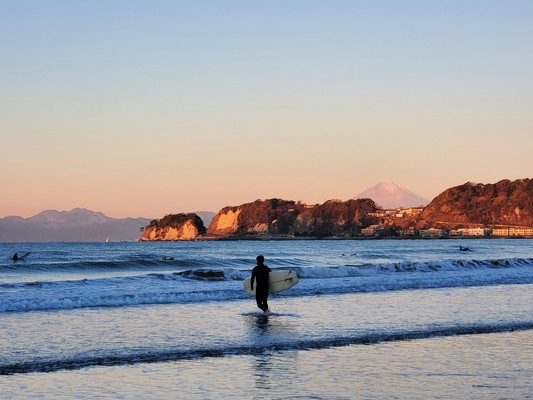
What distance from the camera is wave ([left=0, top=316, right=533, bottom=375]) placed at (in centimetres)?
1371

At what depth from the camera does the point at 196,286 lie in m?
33.4

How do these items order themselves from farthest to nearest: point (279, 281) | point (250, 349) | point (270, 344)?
point (279, 281) < point (270, 344) < point (250, 349)

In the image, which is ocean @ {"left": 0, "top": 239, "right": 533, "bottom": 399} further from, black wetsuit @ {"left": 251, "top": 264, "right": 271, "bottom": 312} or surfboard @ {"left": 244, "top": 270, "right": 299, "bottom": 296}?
surfboard @ {"left": 244, "top": 270, "right": 299, "bottom": 296}

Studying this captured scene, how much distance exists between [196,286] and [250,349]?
59.0 ft

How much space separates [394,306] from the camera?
24.2 m

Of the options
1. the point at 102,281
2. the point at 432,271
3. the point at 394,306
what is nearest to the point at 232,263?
the point at 432,271

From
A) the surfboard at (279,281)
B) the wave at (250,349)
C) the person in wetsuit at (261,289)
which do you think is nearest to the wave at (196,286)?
the surfboard at (279,281)

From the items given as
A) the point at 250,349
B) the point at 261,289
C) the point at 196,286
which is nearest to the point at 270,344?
the point at 250,349

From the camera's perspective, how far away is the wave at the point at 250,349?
1371 centimetres

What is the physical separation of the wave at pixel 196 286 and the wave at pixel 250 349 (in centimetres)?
1003

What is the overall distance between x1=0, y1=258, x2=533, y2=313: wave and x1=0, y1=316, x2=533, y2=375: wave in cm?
1003

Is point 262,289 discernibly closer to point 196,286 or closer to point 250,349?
point 250,349

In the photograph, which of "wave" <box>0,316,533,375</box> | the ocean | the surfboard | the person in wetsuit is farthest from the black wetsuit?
"wave" <box>0,316,533,375</box>

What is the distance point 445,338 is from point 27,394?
356 inches
